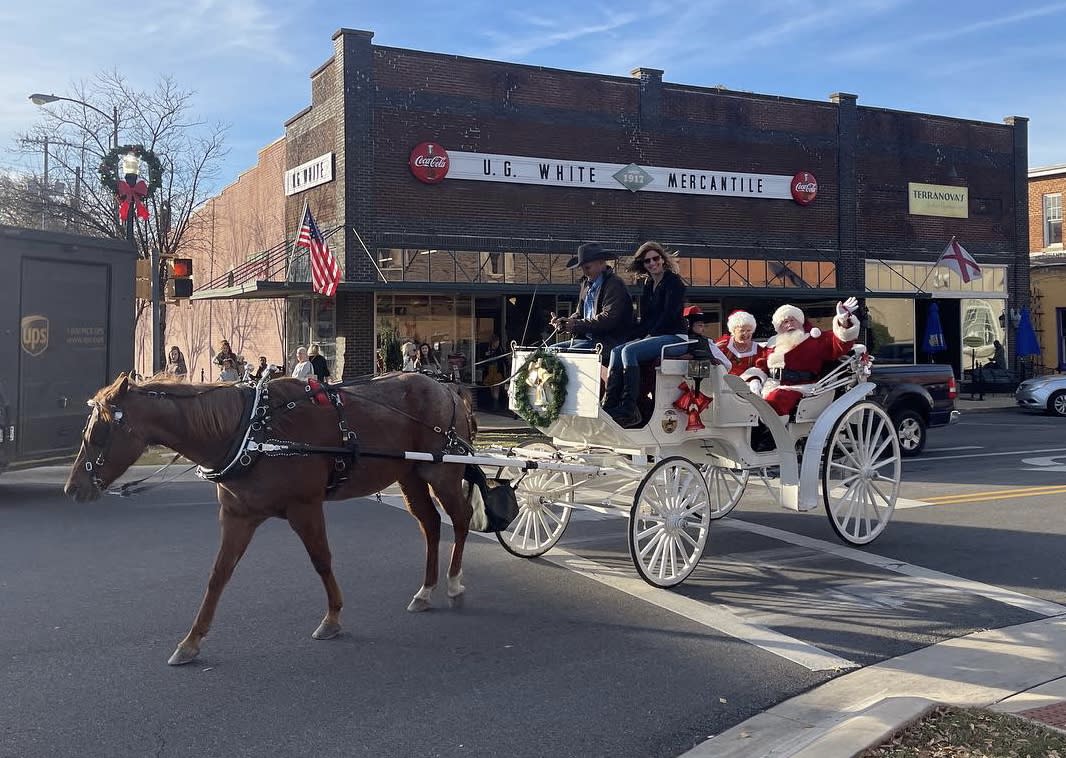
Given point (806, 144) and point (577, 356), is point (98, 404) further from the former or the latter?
point (806, 144)

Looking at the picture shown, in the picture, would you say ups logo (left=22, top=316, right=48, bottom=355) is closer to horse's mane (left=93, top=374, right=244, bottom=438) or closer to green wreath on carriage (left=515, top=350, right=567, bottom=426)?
horse's mane (left=93, top=374, right=244, bottom=438)

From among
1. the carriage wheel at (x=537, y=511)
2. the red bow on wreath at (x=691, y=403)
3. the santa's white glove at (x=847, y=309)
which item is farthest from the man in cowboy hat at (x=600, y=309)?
the santa's white glove at (x=847, y=309)

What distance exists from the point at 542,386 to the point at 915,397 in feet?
33.3

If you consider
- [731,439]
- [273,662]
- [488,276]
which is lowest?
[273,662]

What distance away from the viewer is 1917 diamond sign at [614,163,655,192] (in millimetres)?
24766

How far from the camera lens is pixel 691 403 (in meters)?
7.79

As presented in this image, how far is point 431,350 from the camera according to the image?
22.1 metres

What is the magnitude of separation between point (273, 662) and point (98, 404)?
1.81 metres

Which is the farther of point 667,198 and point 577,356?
point 667,198

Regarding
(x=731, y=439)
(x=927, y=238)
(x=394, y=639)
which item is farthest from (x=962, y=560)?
(x=927, y=238)

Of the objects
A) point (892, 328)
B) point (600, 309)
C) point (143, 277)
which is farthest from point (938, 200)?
point (600, 309)

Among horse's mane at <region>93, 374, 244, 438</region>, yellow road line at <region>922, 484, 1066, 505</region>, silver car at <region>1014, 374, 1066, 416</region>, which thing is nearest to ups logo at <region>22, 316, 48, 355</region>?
horse's mane at <region>93, 374, 244, 438</region>

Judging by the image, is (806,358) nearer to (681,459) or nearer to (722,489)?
(722,489)

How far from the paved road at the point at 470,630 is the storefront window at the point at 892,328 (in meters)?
19.8
